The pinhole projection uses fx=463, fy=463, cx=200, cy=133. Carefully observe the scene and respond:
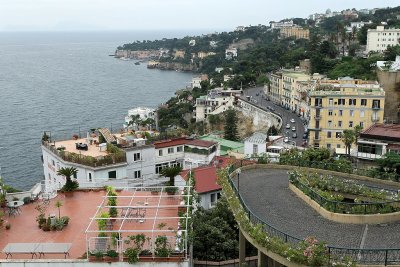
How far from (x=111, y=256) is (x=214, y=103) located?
7204cm

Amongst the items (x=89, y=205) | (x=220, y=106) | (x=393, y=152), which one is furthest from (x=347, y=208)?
(x=220, y=106)

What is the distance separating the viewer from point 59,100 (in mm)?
115312

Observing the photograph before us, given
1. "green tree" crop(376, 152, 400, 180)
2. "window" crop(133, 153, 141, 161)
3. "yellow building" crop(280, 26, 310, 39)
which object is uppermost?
"yellow building" crop(280, 26, 310, 39)

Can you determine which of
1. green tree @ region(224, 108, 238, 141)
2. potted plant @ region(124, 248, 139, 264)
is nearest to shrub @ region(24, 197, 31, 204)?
potted plant @ region(124, 248, 139, 264)

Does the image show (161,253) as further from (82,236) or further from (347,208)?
(347,208)

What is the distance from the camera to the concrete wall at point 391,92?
190 ft

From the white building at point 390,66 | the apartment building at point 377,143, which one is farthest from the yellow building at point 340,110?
the white building at point 390,66

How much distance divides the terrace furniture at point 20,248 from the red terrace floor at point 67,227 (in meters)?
0.14

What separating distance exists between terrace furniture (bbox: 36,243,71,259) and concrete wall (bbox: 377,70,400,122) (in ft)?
165

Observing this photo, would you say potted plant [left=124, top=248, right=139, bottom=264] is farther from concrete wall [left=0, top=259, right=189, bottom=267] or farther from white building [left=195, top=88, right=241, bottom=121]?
white building [left=195, top=88, right=241, bottom=121]

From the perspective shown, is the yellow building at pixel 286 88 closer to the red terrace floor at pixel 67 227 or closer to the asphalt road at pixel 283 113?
the asphalt road at pixel 283 113

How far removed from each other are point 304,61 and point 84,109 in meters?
49.6

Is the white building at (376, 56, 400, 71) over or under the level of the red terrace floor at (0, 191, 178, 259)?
over

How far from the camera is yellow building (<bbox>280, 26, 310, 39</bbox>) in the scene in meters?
171
